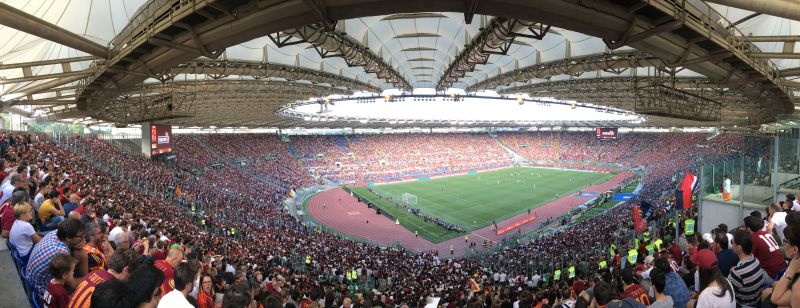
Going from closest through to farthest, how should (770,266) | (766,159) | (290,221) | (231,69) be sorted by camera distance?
(770,266) < (766,159) < (231,69) < (290,221)

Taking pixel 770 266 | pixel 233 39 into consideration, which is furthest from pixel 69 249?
pixel 770 266

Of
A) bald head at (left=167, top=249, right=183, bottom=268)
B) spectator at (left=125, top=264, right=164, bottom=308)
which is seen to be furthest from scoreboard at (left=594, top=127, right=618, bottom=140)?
spectator at (left=125, top=264, right=164, bottom=308)

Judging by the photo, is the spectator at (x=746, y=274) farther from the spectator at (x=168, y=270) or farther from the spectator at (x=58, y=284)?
the spectator at (x=58, y=284)

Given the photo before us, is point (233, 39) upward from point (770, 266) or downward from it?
upward

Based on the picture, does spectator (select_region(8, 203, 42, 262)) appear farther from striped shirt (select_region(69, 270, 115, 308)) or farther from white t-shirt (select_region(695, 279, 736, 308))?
white t-shirt (select_region(695, 279, 736, 308))

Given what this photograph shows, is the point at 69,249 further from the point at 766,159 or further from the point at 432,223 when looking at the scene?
the point at 432,223
